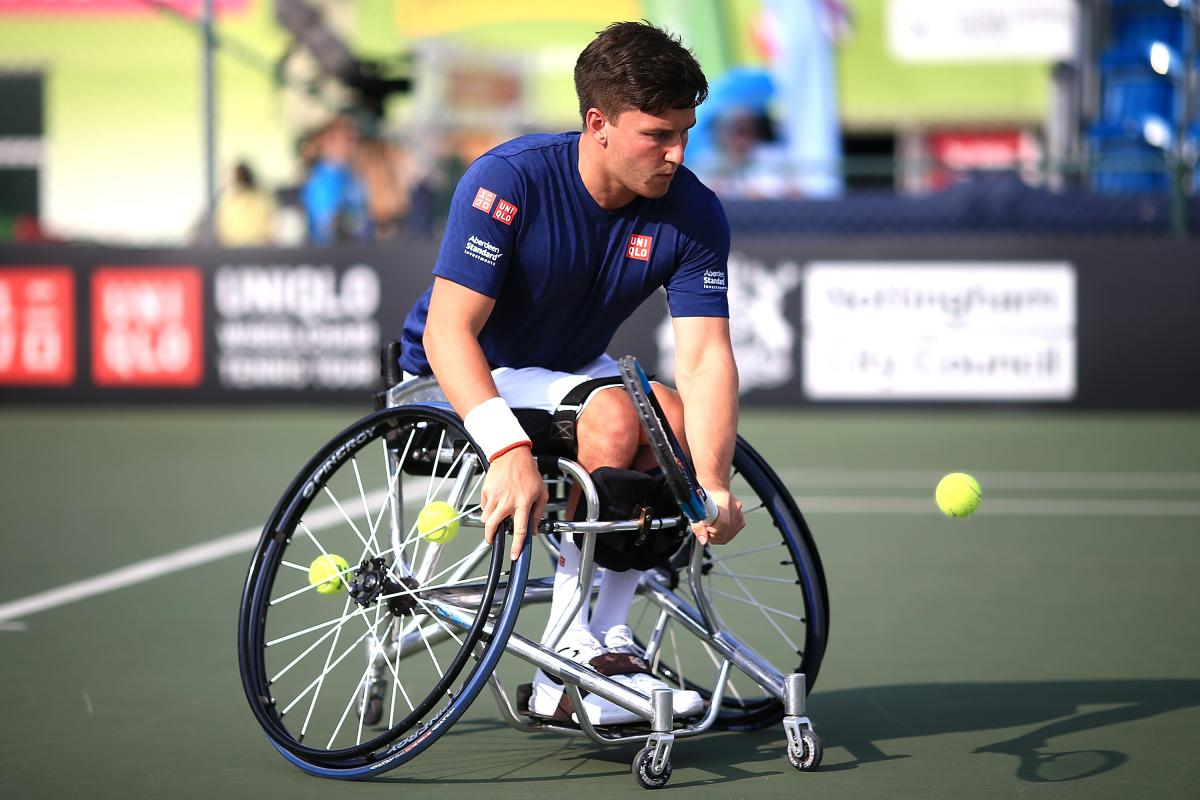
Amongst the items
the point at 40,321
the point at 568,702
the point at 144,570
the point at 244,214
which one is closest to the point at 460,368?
the point at 568,702

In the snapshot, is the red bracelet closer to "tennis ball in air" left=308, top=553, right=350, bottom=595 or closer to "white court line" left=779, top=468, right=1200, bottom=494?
"tennis ball in air" left=308, top=553, right=350, bottom=595

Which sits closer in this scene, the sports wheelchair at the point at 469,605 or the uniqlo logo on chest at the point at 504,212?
the sports wheelchair at the point at 469,605

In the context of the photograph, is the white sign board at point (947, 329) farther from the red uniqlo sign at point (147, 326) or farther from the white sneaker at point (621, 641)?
the white sneaker at point (621, 641)

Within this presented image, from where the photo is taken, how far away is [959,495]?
13.0 ft

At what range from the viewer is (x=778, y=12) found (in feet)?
62.4

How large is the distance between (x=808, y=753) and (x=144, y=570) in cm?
359

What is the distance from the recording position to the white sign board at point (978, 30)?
2353 centimetres

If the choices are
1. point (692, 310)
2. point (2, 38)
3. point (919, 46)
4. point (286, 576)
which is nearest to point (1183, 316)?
point (286, 576)

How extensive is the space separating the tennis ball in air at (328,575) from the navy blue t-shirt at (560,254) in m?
0.52

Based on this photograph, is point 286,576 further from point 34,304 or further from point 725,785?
point 34,304

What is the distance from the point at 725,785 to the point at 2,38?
2527 cm

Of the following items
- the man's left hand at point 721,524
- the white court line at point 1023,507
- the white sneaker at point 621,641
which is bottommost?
the white court line at point 1023,507

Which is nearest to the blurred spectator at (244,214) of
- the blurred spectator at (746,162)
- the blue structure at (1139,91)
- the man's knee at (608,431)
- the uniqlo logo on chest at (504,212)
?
the blurred spectator at (746,162)

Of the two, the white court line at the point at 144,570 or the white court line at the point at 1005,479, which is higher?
the white court line at the point at 1005,479
